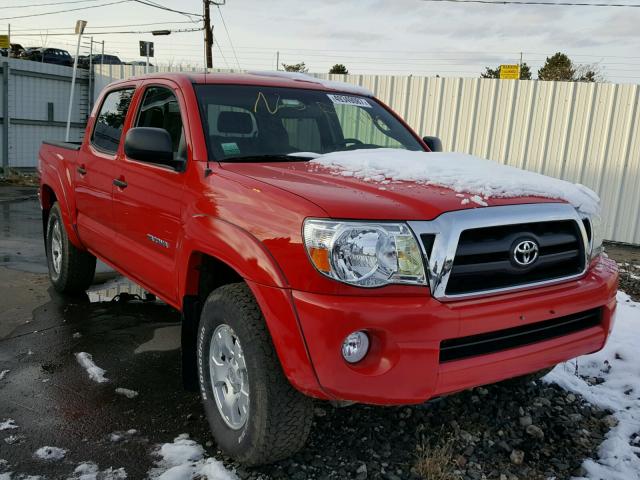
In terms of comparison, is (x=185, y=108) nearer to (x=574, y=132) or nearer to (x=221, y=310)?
(x=221, y=310)

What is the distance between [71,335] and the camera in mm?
4277

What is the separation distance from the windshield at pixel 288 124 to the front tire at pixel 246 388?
91 centimetres

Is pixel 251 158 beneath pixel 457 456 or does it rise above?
above

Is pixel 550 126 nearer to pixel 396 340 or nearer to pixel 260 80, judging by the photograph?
pixel 260 80

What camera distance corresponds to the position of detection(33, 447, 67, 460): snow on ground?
267cm

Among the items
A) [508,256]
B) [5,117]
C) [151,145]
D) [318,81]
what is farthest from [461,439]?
[5,117]

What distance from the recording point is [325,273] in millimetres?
2080

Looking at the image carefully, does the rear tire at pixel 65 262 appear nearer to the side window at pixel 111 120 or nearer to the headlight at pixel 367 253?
the side window at pixel 111 120

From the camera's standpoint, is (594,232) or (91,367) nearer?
(594,232)

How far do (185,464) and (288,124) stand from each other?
197cm

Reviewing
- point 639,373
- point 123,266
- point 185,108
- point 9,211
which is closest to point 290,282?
point 185,108

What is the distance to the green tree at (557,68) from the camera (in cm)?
2734

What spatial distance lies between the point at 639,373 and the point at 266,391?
274cm

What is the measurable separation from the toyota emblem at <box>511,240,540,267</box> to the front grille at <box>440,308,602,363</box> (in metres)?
0.28
